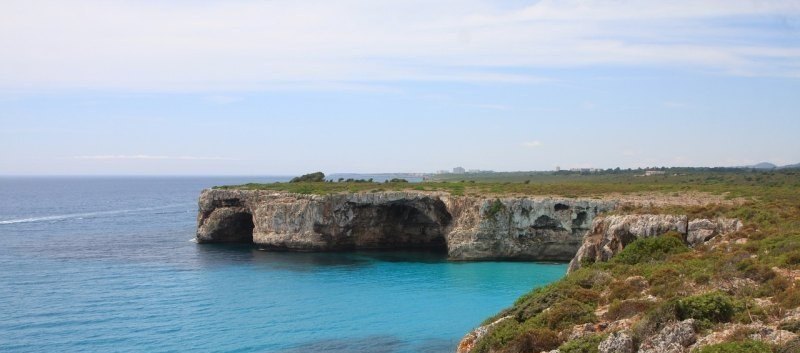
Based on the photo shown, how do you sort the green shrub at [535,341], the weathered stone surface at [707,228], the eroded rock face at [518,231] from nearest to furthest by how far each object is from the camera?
1. the green shrub at [535,341]
2. the weathered stone surface at [707,228]
3. the eroded rock face at [518,231]

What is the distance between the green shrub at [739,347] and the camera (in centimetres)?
1071

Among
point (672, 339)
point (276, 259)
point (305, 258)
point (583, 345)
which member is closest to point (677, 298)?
point (672, 339)

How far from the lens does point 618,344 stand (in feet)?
42.0

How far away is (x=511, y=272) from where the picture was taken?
4488 cm

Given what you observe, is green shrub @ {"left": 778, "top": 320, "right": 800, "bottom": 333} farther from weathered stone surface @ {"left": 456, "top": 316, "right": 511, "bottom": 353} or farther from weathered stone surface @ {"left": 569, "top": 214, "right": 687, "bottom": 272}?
weathered stone surface @ {"left": 569, "top": 214, "right": 687, "bottom": 272}

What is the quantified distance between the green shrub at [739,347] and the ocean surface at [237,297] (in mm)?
16531

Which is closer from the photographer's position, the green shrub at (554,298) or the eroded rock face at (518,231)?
the green shrub at (554,298)

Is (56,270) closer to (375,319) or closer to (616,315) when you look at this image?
Answer: (375,319)

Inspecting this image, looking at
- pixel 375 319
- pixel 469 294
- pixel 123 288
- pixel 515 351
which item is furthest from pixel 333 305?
pixel 515 351

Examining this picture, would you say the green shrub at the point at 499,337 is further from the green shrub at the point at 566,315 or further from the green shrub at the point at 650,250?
the green shrub at the point at 650,250

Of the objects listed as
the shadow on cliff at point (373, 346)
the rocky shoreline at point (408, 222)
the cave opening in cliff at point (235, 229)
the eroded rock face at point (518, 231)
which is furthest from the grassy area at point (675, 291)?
the cave opening in cliff at point (235, 229)

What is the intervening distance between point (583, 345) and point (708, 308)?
2.73 metres

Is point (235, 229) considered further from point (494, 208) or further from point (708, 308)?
point (708, 308)

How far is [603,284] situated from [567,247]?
31.6m
